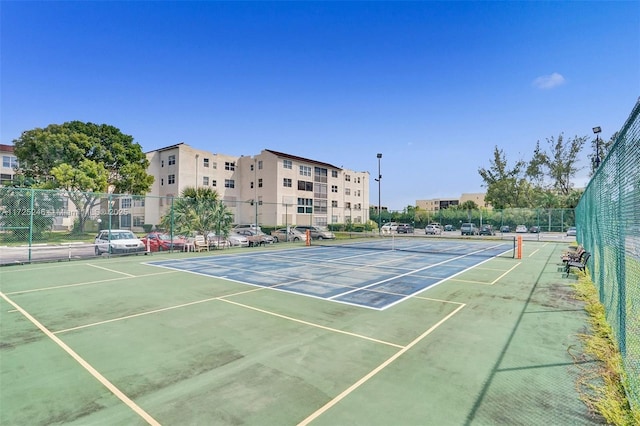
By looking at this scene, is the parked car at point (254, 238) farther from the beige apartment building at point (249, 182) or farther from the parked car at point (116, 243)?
the beige apartment building at point (249, 182)

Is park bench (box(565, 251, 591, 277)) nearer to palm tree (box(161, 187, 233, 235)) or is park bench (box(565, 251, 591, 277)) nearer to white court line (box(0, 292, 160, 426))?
white court line (box(0, 292, 160, 426))

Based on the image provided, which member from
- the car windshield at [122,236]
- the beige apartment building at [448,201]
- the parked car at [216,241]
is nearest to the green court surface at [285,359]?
the car windshield at [122,236]

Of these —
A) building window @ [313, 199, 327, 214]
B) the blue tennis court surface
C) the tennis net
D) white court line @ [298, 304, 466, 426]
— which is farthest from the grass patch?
building window @ [313, 199, 327, 214]

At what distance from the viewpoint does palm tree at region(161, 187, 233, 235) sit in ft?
78.1

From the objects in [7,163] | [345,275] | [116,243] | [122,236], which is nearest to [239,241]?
[122,236]

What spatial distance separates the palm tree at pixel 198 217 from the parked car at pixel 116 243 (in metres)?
2.97

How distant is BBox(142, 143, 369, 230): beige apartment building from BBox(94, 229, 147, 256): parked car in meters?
25.1

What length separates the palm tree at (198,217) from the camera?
23.8 m

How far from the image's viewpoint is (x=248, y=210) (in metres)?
52.2

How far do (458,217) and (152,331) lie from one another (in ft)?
181

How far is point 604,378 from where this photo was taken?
4648 mm

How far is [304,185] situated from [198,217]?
32.5 m

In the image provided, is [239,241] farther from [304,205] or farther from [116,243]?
[304,205]

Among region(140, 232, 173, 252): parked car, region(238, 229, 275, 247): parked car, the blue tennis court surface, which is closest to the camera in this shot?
the blue tennis court surface
